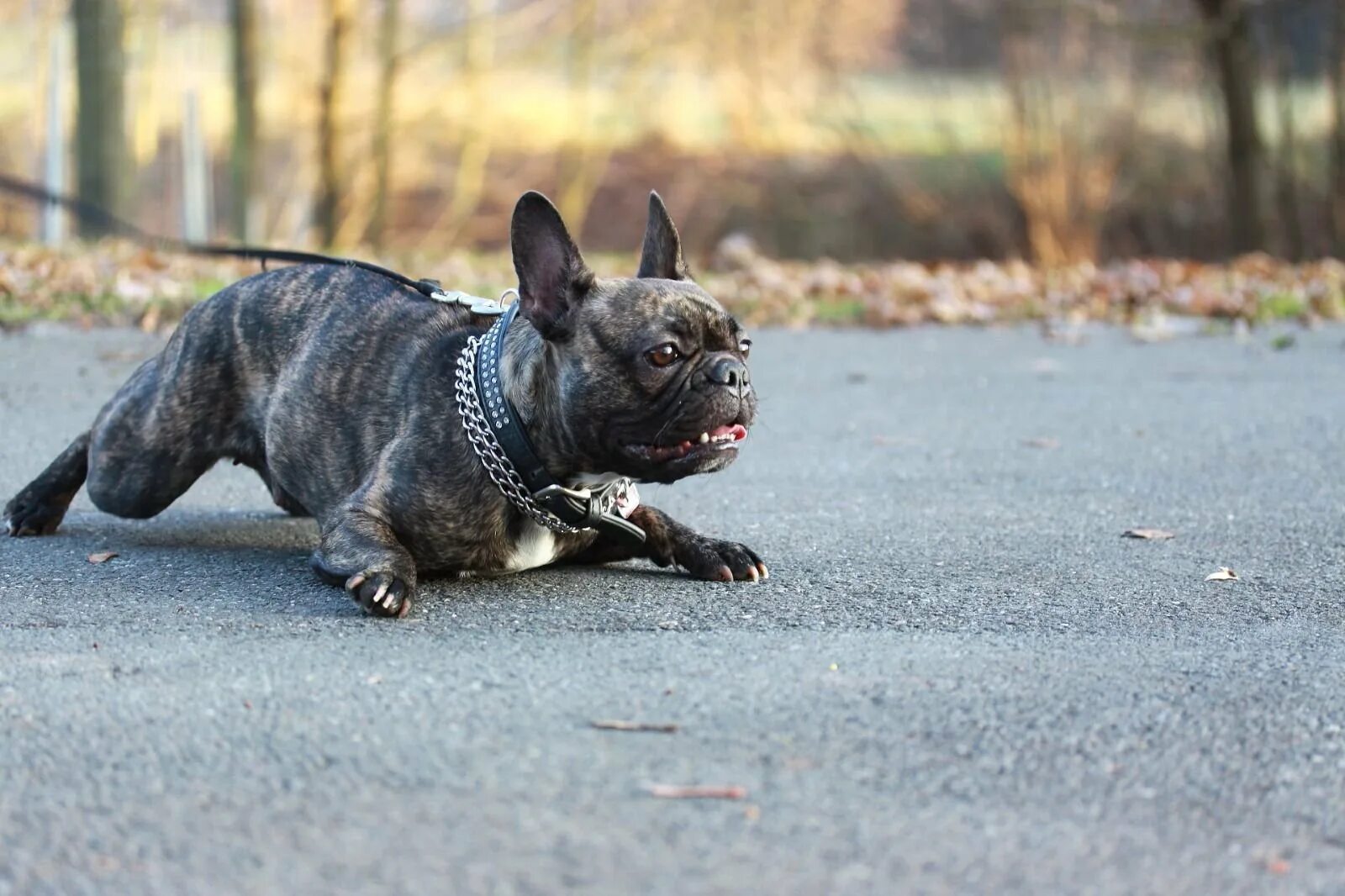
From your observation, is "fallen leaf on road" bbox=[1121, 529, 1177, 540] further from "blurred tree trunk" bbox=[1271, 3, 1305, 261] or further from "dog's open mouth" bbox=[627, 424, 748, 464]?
"blurred tree trunk" bbox=[1271, 3, 1305, 261]

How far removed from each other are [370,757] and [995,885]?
1.12m

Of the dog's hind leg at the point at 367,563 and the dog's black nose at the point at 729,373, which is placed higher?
the dog's black nose at the point at 729,373

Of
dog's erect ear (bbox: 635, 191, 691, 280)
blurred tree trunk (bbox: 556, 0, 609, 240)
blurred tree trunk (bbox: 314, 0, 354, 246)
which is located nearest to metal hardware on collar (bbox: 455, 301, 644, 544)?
dog's erect ear (bbox: 635, 191, 691, 280)

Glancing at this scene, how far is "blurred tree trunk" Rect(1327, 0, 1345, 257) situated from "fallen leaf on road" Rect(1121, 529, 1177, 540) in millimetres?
13280

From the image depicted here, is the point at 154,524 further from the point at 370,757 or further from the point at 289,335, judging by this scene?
the point at 370,757

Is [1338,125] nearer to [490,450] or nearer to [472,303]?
[472,303]

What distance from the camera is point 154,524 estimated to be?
17.1 feet

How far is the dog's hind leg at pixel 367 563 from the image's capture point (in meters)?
3.88

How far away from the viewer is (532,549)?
4.29 metres

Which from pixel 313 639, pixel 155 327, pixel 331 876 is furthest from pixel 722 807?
pixel 155 327

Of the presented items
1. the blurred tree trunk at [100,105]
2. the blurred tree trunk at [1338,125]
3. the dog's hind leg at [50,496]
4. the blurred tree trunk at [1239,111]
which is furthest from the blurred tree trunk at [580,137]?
the dog's hind leg at [50,496]

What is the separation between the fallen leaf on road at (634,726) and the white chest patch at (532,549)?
119 centimetres

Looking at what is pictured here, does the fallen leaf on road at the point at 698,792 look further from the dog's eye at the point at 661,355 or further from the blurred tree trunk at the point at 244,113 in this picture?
the blurred tree trunk at the point at 244,113

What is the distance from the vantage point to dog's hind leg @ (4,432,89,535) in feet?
16.3
